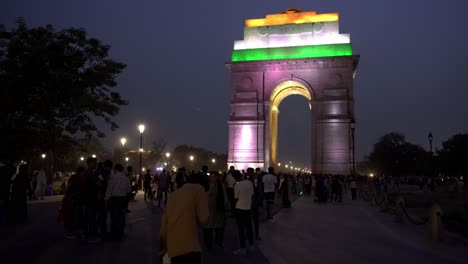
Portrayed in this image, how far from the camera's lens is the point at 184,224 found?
4.25 meters

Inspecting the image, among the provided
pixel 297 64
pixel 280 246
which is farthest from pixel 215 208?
pixel 297 64

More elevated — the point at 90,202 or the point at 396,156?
the point at 396,156

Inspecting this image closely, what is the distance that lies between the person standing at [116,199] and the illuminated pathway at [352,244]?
3233mm

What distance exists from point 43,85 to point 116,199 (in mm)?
14766

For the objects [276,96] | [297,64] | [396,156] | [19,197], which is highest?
[297,64]

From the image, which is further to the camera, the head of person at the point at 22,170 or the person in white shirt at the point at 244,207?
the head of person at the point at 22,170

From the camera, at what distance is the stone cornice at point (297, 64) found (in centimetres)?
3647

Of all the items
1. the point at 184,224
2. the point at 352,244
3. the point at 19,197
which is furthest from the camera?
the point at 19,197

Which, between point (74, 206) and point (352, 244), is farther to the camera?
point (74, 206)

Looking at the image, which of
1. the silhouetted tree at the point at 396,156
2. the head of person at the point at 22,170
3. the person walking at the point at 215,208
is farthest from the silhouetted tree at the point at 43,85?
the silhouetted tree at the point at 396,156

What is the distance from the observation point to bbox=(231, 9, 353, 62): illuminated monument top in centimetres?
3750

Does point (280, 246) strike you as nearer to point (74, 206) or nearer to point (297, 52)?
point (74, 206)

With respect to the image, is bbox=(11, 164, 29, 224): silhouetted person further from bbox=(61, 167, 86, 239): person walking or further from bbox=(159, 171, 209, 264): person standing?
bbox=(159, 171, 209, 264): person standing

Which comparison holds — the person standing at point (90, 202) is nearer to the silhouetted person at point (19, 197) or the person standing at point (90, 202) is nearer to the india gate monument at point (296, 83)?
the silhouetted person at point (19, 197)
